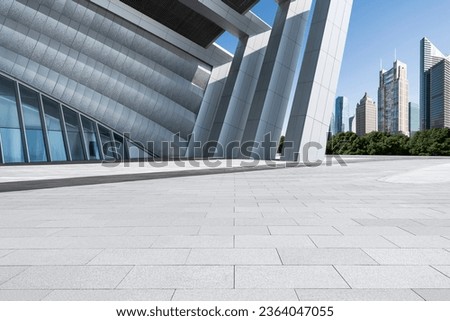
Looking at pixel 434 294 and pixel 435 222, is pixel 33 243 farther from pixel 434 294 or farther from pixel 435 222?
pixel 435 222

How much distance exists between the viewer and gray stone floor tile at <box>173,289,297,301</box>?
283 centimetres

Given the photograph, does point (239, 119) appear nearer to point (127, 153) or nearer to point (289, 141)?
point (289, 141)

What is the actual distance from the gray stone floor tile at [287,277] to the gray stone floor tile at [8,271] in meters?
2.38

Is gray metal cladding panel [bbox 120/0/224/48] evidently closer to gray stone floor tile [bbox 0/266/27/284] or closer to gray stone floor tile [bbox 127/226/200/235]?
gray stone floor tile [bbox 127/226/200/235]

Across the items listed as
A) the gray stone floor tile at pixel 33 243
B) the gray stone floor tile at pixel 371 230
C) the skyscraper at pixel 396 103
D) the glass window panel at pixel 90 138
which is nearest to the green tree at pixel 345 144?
the glass window panel at pixel 90 138

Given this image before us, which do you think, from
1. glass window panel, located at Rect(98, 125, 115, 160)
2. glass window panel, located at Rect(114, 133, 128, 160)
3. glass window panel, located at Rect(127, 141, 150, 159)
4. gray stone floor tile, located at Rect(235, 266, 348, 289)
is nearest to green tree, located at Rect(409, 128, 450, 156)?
glass window panel, located at Rect(127, 141, 150, 159)

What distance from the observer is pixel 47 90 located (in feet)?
90.7

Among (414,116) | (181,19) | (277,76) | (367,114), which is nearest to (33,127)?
(181,19)

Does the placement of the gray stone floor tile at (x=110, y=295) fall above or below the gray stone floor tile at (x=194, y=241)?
below

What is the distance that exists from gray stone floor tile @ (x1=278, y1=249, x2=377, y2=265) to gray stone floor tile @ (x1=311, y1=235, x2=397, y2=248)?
223 mm

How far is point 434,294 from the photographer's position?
2.87 m

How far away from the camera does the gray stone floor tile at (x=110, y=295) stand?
2.82 m

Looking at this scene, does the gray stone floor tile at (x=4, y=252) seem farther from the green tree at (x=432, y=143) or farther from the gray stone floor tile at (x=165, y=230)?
the green tree at (x=432, y=143)
